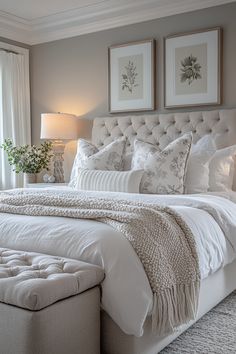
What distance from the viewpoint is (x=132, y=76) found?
4.68m

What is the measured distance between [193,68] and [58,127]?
162 centimetres

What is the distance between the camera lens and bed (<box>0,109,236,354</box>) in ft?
6.52

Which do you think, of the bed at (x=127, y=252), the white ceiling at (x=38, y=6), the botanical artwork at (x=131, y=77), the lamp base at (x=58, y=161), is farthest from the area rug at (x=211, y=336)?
the white ceiling at (x=38, y=6)

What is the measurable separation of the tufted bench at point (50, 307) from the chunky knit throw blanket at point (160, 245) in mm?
283

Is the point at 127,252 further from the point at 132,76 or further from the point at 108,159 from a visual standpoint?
the point at 132,76

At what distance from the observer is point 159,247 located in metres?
2.20

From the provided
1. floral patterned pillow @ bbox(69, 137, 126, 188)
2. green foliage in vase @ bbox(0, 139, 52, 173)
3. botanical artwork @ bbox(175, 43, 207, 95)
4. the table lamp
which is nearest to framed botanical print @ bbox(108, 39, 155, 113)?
botanical artwork @ bbox(175, 43, 207, 95)

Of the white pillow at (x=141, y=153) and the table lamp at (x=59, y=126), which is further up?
the table lamp at (x=59, y=126)

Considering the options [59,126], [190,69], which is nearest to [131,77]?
[190,69]

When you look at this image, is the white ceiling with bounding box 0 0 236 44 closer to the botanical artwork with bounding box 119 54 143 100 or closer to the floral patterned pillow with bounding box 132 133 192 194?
the botanical artwork with bounding box 119 54 143 100

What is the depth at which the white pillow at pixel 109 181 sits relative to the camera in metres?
3.50

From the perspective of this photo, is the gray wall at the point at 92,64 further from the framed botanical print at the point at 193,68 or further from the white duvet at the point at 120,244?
the white duvet at the point at 120,244

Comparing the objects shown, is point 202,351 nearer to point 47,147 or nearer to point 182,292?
point 182,292

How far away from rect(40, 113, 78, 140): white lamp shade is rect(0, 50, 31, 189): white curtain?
1.97 feet
